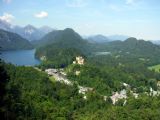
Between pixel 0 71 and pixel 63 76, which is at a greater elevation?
pixel 0 71

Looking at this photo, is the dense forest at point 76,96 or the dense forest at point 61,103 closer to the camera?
the dense forest at point 76,96

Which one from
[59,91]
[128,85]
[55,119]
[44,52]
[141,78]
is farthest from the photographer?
[44,52]

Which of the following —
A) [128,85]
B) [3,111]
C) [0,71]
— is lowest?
[128,85]

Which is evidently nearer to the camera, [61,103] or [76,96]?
[61,103]

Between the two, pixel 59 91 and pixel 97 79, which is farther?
pixel 97 79

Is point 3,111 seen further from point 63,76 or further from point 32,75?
point 63,76

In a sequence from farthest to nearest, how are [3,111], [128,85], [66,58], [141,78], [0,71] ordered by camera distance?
[66,58], [141,78], [128,85], [0,71], [3,111]

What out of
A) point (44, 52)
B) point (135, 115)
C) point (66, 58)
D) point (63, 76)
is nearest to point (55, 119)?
point (135, 115)

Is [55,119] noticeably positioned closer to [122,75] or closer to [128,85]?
[128,85]

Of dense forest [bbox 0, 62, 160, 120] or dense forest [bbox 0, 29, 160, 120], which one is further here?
dense forest [bbox 0, 62, 160, 120]

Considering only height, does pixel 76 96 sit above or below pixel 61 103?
above
